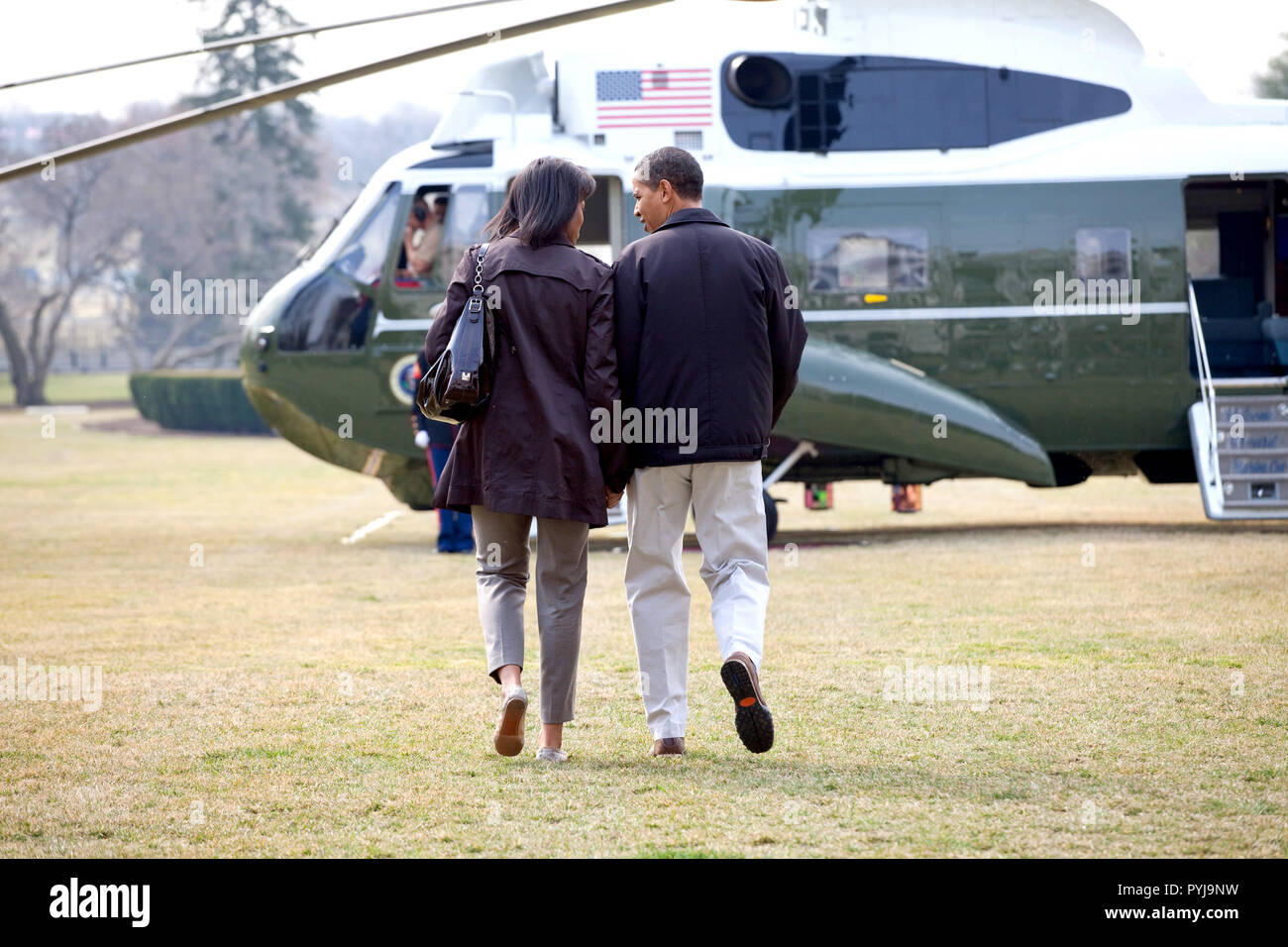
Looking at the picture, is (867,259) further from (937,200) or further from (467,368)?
(467,368)

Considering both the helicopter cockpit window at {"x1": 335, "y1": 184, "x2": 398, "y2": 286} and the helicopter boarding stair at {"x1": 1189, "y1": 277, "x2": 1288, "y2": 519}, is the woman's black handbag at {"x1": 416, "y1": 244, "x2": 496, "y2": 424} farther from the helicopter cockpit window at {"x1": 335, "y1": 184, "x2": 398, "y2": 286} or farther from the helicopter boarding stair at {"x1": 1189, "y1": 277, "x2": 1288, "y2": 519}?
the helicopter boarding stair at {"x1": 1189, "y1": 277, "x2": 1288, "y2": 519}

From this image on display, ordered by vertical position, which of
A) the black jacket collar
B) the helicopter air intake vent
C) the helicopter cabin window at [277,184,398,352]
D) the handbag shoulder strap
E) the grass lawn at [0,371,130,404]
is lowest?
the handbag shoulder strap

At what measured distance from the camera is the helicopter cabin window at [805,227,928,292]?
11.7 metres

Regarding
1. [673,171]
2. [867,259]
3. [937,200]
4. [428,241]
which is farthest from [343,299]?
[673,171]

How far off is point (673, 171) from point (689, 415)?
90 centimetres

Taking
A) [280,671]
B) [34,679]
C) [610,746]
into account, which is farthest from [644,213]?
[34,679]

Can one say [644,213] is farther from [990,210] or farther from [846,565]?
[990,210]

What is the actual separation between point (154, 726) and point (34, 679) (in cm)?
127

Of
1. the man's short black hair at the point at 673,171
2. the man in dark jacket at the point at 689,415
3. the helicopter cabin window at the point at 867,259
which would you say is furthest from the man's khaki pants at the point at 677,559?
the helicopter cabin window at the point at 867,259

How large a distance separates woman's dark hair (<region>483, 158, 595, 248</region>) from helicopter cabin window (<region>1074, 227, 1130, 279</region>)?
7.54 metres

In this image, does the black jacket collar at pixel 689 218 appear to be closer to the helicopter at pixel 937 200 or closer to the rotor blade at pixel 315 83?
the rotor blade at pixel 315 83

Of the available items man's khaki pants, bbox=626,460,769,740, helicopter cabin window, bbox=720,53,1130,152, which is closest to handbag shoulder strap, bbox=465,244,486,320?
man's khaki pants, bbox=626,460,769,740

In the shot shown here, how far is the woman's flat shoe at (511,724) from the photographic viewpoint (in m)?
4.90

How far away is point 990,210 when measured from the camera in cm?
1165
